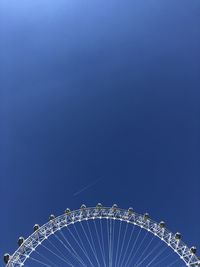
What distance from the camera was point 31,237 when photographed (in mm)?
41781

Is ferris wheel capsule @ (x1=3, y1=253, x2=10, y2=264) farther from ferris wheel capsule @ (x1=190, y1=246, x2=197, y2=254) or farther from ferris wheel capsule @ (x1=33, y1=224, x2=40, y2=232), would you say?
ferris wheel capsule @ (x1=190, y1=246, x2=197, y2=254)

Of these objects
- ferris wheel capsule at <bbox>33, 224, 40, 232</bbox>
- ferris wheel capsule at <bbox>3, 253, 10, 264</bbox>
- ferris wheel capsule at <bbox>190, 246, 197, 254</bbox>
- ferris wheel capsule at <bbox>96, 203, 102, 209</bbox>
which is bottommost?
ferris wheel capsule at <bbox>3, 253, 10, 264</bbox>

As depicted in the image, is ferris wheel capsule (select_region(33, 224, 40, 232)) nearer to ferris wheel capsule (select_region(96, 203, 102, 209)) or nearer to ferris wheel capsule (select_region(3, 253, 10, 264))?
ferris wheel capsule (select_region(3, 253, 10, 264))

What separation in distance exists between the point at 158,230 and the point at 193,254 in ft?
15.8

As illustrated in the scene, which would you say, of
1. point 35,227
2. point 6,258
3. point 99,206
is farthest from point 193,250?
point 6,258

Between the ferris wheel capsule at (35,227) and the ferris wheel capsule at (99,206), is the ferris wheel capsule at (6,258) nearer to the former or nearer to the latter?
the ferris wheel capsule at (35,227)

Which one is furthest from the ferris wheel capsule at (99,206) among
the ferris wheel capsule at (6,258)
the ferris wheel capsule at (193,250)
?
the ferris wheel capsule at (6,258)

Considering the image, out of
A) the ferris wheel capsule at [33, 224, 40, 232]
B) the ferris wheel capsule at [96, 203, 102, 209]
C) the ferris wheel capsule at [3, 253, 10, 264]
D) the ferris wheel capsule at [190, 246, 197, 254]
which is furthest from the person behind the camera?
the ferris wheel capsule at [96, 203, 102, 209]

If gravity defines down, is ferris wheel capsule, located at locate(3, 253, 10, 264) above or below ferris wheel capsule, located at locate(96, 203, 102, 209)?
below

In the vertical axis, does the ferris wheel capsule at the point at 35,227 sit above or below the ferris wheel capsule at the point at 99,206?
below

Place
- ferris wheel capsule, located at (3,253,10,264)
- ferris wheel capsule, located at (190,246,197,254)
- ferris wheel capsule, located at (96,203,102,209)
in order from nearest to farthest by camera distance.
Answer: ferris wheel capsule, located at (3,253,10,264) < ferris wheel capsule, located at (190,246,197,254) < ferris wheel capsule, located at (96,203,102,209)

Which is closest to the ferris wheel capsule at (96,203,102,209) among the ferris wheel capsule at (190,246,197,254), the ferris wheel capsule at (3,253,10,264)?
the ferris wheel capsule at (190,246,197,254)

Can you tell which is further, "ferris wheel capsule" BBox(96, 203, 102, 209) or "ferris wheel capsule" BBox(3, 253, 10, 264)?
"ferris wheel capsule" BBox(96, 203, 102, 209)

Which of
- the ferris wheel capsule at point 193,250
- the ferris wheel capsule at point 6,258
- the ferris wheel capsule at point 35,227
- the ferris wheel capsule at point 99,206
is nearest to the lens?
the ferris wheel capsule at point 6,258
